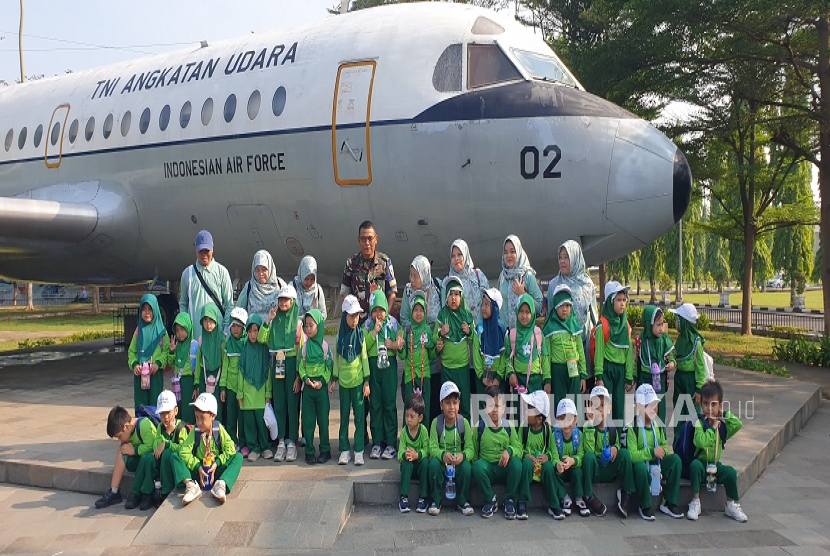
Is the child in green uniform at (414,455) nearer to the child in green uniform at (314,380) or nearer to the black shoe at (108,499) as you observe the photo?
the child in green uniform at (314,380)

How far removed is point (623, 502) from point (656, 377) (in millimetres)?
1369

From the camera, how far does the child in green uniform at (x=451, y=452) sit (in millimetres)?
5609

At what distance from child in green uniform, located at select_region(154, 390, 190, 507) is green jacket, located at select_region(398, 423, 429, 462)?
1.76 metres

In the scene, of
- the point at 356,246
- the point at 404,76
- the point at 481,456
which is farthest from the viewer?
the point at 356,246

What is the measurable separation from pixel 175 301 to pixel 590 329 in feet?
33.0

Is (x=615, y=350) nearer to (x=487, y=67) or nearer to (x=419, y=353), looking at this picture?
(x=419, y=353)

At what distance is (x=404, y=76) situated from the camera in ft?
27.9

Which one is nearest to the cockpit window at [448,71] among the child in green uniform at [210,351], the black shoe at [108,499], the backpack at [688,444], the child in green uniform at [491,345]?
the child in green uniform at [491,345]

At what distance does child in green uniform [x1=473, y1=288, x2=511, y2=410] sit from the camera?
20.6ft

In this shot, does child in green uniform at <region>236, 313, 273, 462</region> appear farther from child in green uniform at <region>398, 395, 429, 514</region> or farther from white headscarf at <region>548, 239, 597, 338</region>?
white headscarf at <region>548, 239, 597, 338</region>

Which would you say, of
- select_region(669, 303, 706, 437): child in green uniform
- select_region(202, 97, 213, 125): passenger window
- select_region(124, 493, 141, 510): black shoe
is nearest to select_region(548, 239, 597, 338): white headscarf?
select_region(669, 303, 706, 437): child in green uniform

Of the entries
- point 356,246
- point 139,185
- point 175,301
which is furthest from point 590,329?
point 175,301

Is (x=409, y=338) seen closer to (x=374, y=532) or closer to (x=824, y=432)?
(x=374, y=532)

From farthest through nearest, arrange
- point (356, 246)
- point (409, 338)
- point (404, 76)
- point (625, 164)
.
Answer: point (356, 246) < point (404, 76) < point (625, 164) < point (409, 338)
